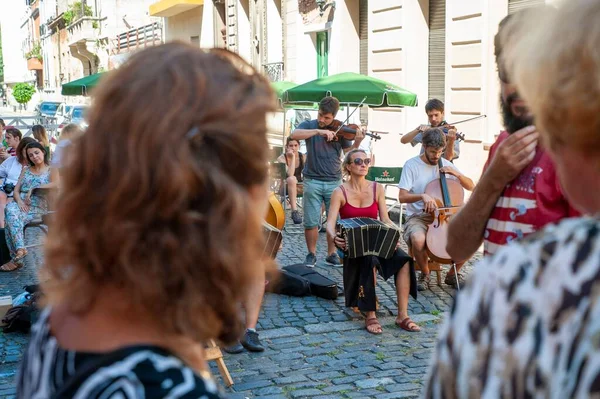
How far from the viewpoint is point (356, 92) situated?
1163 centimetres

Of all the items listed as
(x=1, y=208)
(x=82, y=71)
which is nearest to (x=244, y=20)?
(x=1, y=208)

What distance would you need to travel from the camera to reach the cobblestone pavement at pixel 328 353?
203 inches

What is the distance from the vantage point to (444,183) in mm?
7750

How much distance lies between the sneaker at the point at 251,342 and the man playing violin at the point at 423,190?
2275 mm

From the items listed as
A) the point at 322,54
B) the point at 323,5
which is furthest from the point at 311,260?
the point at 322,54

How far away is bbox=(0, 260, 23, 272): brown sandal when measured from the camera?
368 inches

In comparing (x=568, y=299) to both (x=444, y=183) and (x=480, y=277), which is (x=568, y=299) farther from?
(x=444, y=183)

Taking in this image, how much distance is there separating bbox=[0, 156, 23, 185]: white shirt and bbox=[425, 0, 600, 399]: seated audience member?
9.86 meters

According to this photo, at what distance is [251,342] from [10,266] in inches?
180

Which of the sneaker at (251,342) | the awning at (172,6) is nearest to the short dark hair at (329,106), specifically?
the sneaker at (251,342)

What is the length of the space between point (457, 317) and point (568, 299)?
0.50ft

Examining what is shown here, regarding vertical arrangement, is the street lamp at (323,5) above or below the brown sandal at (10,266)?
above

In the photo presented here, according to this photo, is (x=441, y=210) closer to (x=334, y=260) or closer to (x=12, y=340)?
(x=334, y=260)

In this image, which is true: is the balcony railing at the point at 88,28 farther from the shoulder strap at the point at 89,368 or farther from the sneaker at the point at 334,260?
the shoulder strap at the point at 89,368
